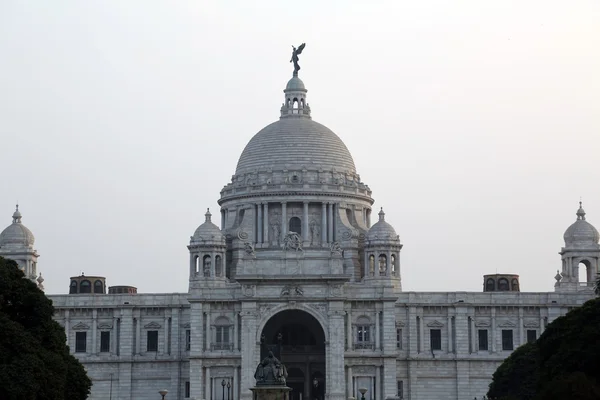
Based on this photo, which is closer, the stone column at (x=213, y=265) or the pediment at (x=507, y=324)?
the pediment at (x=507, y=324)

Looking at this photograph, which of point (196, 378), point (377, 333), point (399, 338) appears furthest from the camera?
point (399, 338)

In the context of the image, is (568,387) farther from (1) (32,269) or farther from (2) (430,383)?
(1) (32,269)

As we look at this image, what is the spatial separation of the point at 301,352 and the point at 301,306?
7336 millimetres

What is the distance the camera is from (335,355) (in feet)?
417

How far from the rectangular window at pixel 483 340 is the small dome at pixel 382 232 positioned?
1154 centimetres

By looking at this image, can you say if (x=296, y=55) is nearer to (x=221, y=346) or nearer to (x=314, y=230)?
(x=314, y=230)

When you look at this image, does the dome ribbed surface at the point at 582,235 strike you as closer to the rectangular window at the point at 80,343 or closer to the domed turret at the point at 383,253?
the domed turret at the point at 383,253

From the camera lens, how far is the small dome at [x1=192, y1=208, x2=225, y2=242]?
141 meters

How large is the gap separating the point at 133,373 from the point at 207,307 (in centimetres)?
1142

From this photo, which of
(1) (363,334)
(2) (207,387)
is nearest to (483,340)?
(1) (363,334)

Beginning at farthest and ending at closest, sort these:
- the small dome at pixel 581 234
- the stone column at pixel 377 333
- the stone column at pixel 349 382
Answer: the small dome at pixel 581 234 < the stone column at pixel 377 333 < the stone column at pixel 349 382

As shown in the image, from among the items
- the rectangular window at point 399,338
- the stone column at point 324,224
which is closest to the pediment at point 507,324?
the rectangular window at point 399,338

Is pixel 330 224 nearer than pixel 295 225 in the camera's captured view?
Yes

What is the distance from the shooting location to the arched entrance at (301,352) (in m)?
134
